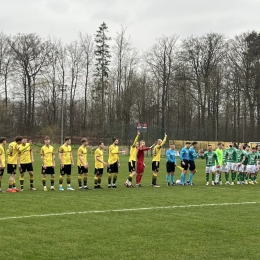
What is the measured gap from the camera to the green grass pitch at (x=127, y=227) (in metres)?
7.18

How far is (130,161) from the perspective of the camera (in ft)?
63.4

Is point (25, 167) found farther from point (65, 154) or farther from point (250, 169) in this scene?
point (250, 169)

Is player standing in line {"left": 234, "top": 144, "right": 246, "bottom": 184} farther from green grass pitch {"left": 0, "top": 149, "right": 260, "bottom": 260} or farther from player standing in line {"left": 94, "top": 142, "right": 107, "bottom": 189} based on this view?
player standing in line {"left": 94, "top": 142, "right": 107, "bottom": 189}

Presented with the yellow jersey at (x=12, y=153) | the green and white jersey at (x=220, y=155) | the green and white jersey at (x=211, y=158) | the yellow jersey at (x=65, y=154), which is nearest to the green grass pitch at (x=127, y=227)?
the yellow jersey at (x=12, y=153)

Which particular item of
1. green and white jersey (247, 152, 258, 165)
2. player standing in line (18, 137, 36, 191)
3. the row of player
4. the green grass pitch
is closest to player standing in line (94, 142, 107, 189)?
the row of player

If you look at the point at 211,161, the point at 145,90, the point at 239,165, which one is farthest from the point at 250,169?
the point at 145,90

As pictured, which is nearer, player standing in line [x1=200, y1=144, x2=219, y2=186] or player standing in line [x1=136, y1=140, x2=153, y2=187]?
player standing in line [x1=136, y1=140, x2=153, y2=187]

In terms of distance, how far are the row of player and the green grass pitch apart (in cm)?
210

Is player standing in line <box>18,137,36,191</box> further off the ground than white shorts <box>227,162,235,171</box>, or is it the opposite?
player standing in line <box>18,137,36,191</box>

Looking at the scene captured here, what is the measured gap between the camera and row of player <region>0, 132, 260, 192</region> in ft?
53.8

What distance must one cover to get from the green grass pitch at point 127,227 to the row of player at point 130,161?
82.6 inches

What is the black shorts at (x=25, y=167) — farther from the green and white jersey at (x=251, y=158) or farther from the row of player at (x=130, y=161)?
the green and white jersey at (x=251, y=158)

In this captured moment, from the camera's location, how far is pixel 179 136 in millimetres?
54500

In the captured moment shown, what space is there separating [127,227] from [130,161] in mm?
10148
